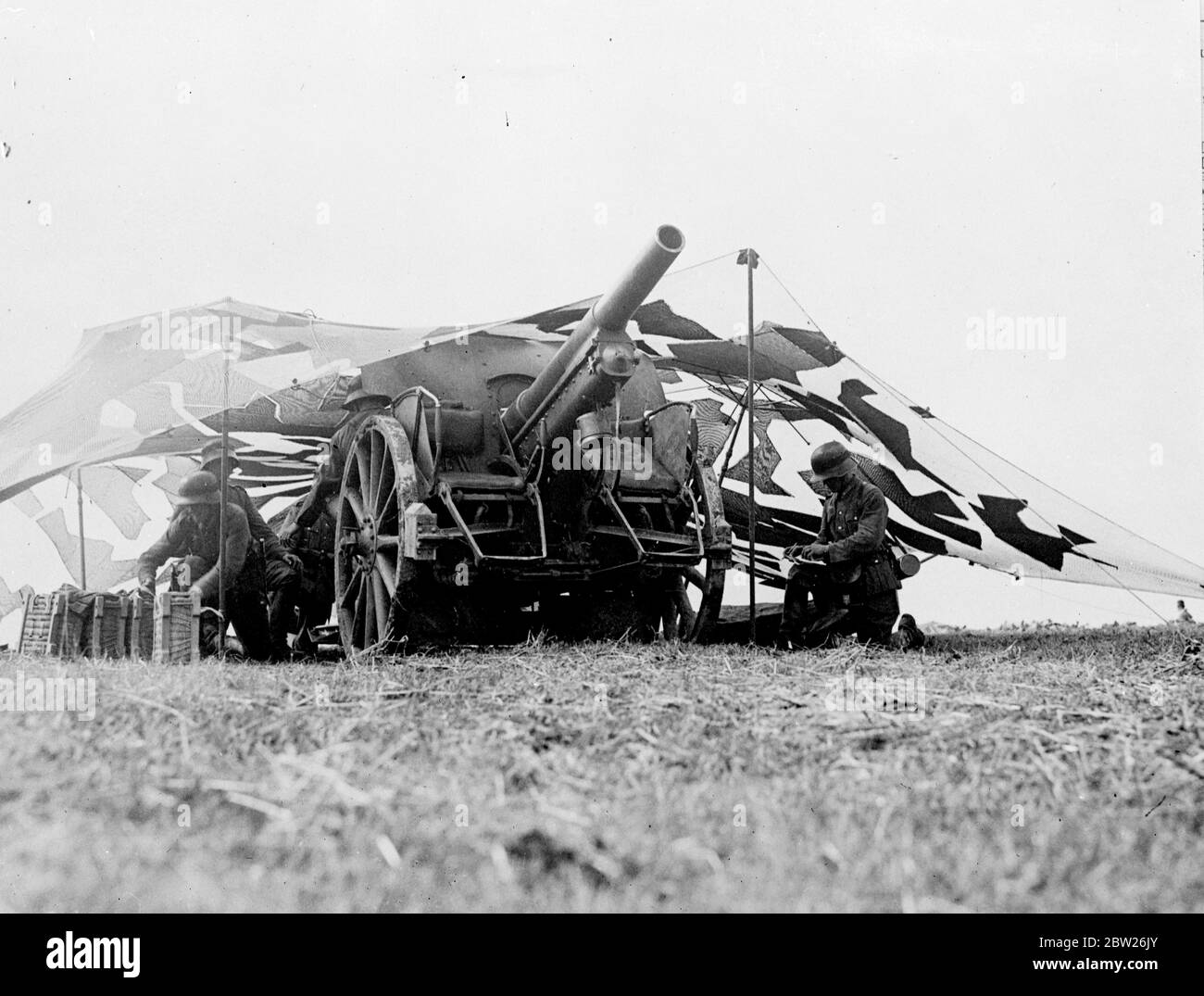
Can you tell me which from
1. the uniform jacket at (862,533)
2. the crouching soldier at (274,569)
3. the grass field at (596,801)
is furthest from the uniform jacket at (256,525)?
the grass field at (596,801)

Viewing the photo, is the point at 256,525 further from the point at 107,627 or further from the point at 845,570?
the point at 845,570

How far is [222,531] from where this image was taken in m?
5.91

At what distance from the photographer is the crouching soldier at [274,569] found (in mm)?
7109

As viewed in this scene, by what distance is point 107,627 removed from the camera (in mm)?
5570

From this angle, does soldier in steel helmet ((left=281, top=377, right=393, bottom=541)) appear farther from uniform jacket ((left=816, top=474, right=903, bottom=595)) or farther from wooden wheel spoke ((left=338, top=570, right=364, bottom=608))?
uniform jacket ((left=816, top=474, right=903, bottom=595))

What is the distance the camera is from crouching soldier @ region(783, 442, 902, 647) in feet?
21.6

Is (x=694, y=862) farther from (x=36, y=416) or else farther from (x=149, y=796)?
(x=36, y=416)

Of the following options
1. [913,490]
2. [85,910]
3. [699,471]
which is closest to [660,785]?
[85,910]

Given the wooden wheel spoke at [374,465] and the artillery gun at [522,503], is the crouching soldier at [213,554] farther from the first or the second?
the wooden wheel spoke at [374,465]

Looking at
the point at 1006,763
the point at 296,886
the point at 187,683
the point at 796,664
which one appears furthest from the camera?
the point at 796,664

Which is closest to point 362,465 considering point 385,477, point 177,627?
point 385,477

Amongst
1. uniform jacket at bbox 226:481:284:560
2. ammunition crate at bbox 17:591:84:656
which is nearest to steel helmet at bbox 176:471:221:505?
uniform jacket at bbox 226:481:284:560

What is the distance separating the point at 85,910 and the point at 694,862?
3.41 feet

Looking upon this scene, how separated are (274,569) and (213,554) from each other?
2.96ft
